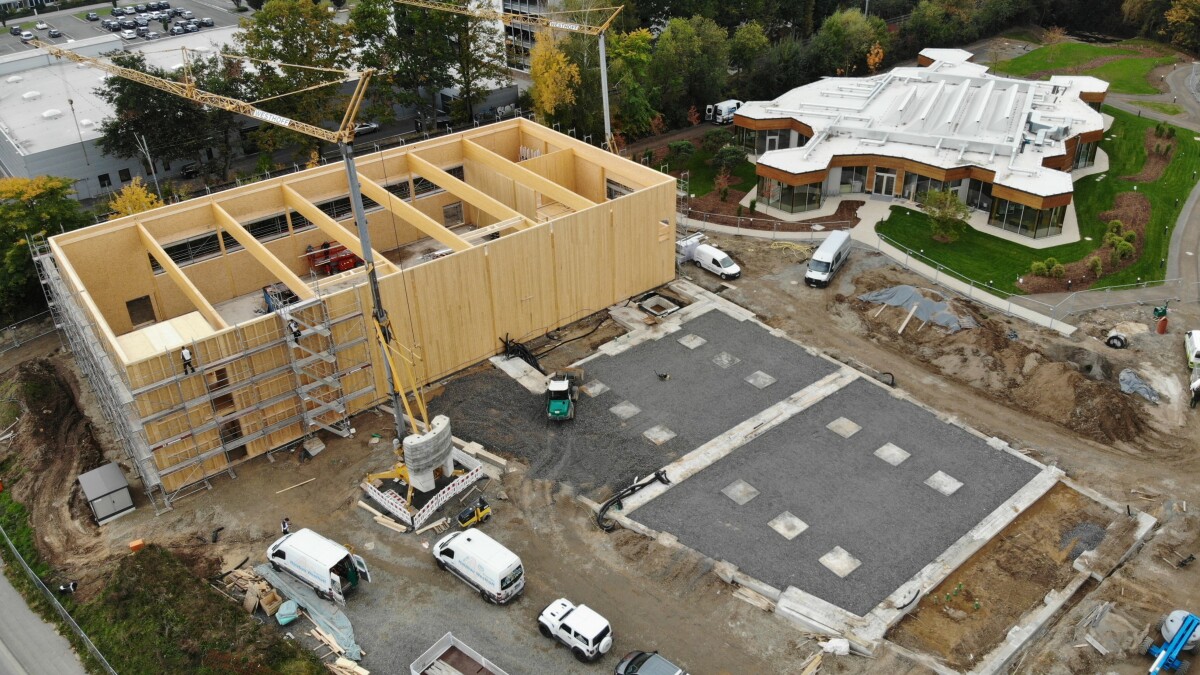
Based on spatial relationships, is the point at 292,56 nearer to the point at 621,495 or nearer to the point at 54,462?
the point at 54,462

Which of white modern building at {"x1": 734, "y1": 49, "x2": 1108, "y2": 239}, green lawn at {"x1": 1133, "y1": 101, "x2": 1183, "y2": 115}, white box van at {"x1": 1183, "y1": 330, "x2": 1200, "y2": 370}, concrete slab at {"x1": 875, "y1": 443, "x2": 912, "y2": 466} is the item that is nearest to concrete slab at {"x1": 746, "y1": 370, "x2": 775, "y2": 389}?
concrete slab at {"x1": 875, "y1": 443, "x2": 912, "y2": 466}

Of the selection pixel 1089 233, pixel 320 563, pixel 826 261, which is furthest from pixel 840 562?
pixel 1089 233

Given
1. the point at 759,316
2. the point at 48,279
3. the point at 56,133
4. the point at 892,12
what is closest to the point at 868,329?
the point at 759,316

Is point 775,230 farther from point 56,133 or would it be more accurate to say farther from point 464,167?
point 56,133

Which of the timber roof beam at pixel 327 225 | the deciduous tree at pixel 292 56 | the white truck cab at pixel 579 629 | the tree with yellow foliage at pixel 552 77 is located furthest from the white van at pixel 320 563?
the tree with yellow foliage at pixel 552 77

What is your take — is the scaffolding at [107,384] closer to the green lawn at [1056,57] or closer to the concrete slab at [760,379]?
the concrete slab at [760,379]

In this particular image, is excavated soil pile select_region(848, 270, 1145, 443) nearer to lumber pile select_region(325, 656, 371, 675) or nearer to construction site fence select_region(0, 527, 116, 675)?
lumber pile select_region(325, 656, 371, 675)
